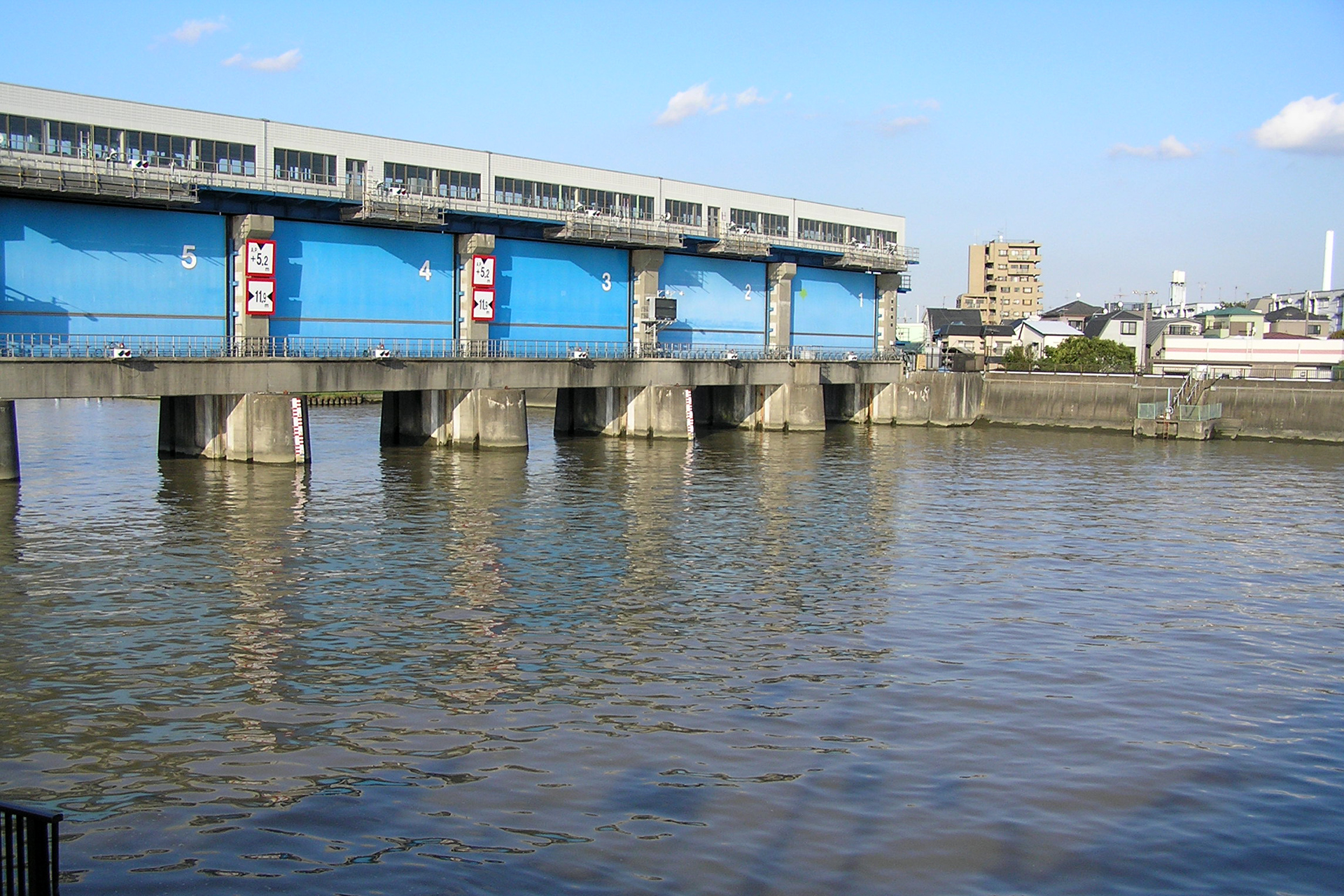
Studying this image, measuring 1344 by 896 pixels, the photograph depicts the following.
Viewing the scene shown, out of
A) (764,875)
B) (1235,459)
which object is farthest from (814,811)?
(1235,459)

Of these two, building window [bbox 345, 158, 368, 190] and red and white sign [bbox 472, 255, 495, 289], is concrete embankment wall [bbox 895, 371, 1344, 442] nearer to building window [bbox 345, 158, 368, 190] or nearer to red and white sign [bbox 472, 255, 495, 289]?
red and white sign [bbox 472, 255, 495, 289]

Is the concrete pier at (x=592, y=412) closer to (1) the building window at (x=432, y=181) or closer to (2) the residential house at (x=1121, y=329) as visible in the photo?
(1) the building window at (x=432, y=181)

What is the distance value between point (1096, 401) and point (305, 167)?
6513 centimetres

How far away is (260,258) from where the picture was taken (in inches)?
2229

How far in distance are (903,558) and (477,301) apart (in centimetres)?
3728

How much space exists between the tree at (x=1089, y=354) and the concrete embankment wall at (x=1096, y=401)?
3069 cm

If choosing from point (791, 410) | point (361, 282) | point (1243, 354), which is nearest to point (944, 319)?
point (1243, 354)

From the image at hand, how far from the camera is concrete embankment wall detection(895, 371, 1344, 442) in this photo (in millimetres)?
86625

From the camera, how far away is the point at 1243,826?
1686 cm

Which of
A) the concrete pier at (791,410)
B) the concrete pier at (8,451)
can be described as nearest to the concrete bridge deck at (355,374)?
the concrete pier at (791,410)

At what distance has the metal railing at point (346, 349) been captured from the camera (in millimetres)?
50062

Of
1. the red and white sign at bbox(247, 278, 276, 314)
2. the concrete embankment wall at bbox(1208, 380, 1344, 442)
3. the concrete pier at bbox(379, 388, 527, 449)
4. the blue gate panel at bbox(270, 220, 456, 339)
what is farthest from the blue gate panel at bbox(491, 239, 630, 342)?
the concrete embankment wall at bbox(1208, 380, 1344, 442)

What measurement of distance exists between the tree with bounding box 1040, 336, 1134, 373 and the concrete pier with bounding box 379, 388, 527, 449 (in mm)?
79957

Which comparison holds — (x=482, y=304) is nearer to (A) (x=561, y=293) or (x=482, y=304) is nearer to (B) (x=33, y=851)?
(A) (x=561, y=293)
